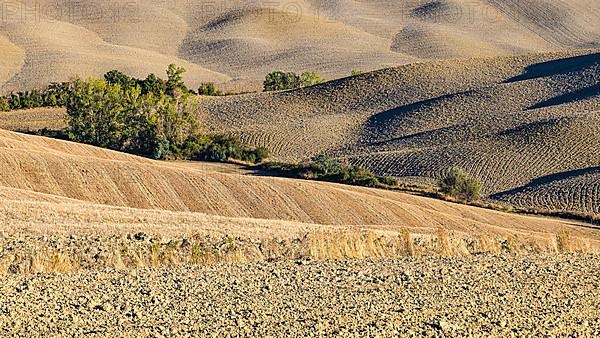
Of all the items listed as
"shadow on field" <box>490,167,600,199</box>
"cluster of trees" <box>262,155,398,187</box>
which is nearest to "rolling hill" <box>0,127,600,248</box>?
"cluster of trees" <box>262,155,398,187</box>

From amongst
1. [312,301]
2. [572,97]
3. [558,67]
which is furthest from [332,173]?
Answer: [558,67]

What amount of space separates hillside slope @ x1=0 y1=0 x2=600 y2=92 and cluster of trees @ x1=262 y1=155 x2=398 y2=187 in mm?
61600

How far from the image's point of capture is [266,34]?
170875 mm

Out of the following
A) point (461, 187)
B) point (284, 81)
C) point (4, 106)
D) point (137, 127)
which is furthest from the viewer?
point (284, 81)

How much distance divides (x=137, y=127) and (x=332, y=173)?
17.6 m

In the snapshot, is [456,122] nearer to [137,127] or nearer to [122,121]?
[137,127]

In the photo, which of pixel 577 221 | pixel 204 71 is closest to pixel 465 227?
pixel 577 221

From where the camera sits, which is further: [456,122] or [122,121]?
[456,122]

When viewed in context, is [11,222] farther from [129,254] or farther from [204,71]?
[204,71]

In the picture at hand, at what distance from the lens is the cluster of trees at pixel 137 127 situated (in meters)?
66.4

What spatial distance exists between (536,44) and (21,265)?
160292mm

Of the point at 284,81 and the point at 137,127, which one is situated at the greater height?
the point at 284,81

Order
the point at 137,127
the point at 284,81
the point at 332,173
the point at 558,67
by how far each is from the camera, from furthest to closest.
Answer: the point at 284,81
the point at 558,67
the point at 137,127
the point at 332,173

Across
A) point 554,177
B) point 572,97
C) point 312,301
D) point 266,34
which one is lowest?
point 554,177
